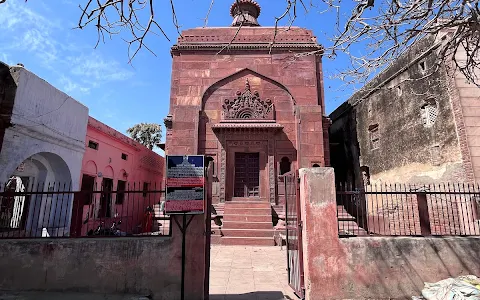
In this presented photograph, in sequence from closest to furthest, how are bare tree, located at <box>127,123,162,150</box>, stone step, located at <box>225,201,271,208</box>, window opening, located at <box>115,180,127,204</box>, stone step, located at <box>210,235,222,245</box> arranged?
stone step, located at <box>210,235,222,245</box>
stone step, located at <box>225,201,271,208</box>
window opening, located at <box>115,180,127,204</box>
bare tree, located at <box>127,123,162,150</box>

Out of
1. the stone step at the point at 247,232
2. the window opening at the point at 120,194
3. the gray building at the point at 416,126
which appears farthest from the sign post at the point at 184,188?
the window opening at the point at 120,194

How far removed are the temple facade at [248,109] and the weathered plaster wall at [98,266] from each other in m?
6.97

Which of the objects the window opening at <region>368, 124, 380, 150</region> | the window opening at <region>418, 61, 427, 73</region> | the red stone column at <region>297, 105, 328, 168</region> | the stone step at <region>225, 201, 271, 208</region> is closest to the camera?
the window opening at <region>418, 61, 427, 73</region>

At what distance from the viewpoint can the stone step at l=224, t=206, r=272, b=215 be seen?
10828 millimetres

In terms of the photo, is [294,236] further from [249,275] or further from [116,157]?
[116,157]

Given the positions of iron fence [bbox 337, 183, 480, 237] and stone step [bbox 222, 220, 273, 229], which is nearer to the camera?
iron fence [bbox 337, 183, 480, 237]

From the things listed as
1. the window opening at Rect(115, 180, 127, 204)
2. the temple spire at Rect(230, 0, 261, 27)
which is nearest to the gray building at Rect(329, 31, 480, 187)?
the temple spire at Rect(230, 0, 261, 27)

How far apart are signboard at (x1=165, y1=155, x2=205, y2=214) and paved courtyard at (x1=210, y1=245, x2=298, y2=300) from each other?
5.40 ft

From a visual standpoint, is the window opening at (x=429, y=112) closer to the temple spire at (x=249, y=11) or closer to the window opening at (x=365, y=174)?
the window opening at (x=365, y=174)

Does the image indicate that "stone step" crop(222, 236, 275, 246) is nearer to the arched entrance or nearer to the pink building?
the pink building

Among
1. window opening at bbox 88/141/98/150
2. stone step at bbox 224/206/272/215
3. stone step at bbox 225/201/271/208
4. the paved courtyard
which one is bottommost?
the paved courtyard

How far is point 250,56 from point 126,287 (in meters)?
11.1

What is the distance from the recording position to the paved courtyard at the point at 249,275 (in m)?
4.79

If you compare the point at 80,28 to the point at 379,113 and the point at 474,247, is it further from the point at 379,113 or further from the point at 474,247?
the point at 379,113
